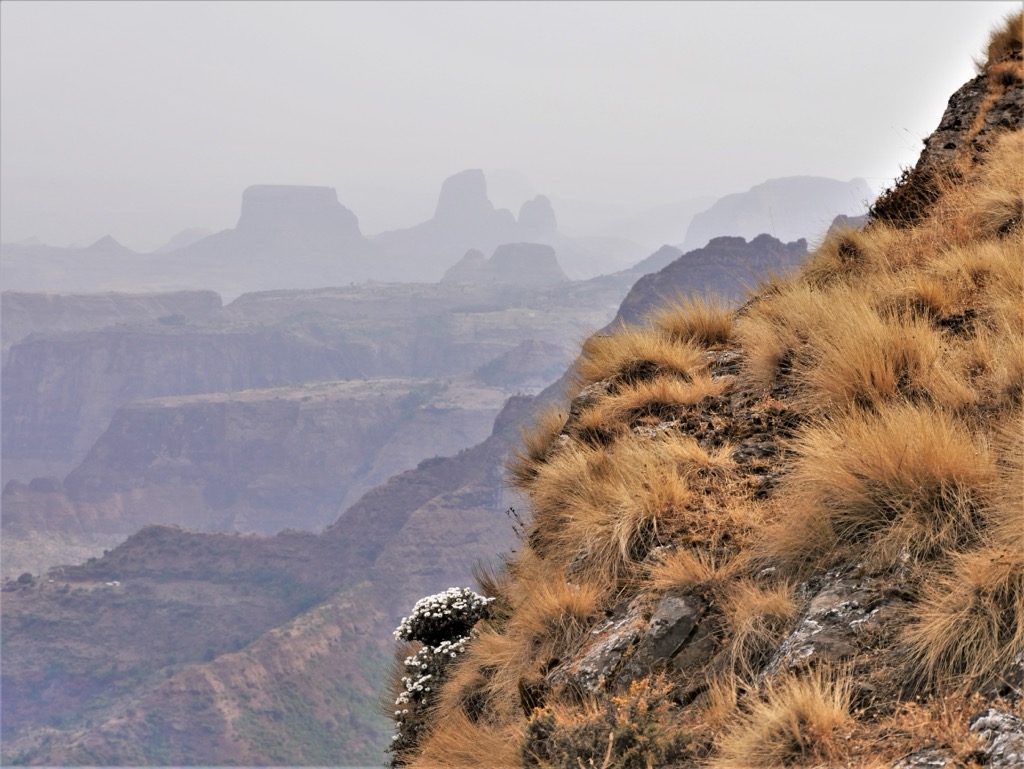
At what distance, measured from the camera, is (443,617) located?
8.64 metres

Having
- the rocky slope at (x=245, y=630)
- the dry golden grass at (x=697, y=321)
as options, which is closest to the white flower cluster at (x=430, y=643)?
the dry golden grass at (x=697, y=321)

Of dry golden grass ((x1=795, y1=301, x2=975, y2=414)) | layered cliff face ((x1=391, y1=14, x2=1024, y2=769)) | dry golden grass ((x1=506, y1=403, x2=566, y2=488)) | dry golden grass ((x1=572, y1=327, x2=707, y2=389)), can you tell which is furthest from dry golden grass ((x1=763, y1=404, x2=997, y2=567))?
dry golden grass ((x1=506, y1=403, x2=566, y2=488))

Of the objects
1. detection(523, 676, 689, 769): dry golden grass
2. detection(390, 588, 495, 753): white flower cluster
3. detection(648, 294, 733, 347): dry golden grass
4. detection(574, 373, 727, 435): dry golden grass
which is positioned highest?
detection(648, 294, 733, 347): dry golden grass

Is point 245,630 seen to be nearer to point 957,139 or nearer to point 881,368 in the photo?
point 957,139

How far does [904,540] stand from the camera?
416 cm

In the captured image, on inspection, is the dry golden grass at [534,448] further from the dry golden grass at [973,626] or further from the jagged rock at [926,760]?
the jagged rock at [926,760]

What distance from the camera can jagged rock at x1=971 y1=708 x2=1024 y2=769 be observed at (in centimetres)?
295

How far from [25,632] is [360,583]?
65632mm

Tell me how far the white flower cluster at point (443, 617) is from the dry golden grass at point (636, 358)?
2.70 m

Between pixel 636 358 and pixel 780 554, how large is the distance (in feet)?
13.8

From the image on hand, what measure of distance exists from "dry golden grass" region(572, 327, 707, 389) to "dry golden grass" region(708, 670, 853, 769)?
4.82m

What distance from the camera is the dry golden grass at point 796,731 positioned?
341 centimetres

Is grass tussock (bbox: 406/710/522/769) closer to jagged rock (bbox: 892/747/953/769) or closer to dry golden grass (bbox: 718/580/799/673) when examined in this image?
dry golden grass (bbox: 718/580/799/673)

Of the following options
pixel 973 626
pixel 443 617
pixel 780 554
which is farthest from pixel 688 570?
pixel 443 617
